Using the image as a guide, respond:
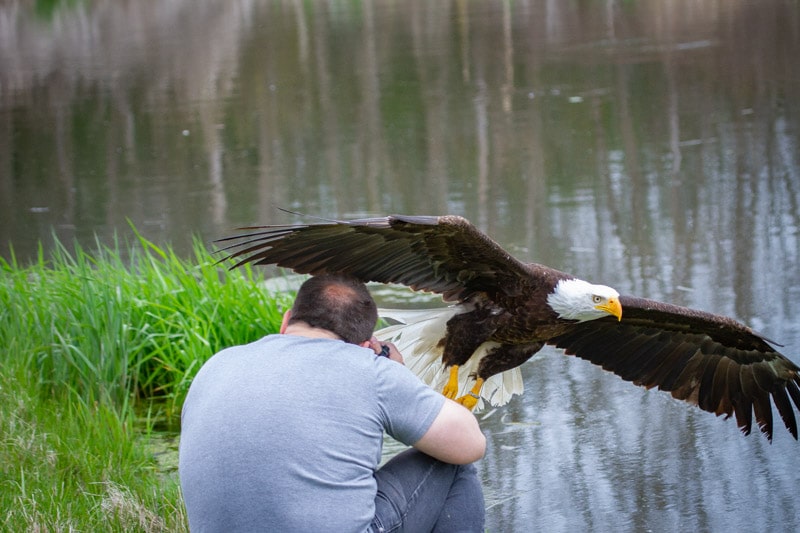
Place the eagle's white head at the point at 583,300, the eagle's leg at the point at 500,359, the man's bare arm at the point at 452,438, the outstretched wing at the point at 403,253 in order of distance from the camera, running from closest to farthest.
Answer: the man's bare arm at the point at 452,438, the outstretched wing at the point at 403,253, the eagle's white head at the point at 583,300, the eagle's leg at the point at 500,359

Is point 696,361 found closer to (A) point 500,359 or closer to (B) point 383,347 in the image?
(A) point 500,359

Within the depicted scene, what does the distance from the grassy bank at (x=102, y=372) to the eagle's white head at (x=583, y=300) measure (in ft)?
3.83

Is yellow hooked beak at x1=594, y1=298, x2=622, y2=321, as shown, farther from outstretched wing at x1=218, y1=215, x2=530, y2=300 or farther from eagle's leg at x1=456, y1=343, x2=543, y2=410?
eagle's leg at x1=456, y1=343, x2=543, y2=410

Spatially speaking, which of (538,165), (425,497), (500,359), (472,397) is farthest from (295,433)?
(538,165)

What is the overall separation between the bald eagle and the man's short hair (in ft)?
1.30

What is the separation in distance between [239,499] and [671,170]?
21.6ft

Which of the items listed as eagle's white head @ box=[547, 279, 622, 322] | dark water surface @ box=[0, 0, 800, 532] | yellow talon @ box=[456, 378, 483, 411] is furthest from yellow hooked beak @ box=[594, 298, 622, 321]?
dark water surface @ box=[0, 0, 800, 532]

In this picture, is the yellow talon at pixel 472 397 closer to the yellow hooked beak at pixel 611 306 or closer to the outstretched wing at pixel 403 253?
the outstretched wing at pixel 403 253

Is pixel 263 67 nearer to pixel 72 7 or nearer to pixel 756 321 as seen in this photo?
pixel 756 321

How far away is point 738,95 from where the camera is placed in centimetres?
1103

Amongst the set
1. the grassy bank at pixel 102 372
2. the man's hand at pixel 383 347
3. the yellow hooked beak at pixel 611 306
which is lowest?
the grassy bank at pixel 102 372

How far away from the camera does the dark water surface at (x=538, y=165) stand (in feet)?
13.6

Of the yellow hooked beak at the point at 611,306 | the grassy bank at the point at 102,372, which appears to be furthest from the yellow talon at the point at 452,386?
the grassy bank at the point at 102,372

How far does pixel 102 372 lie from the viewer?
4.57 meters
